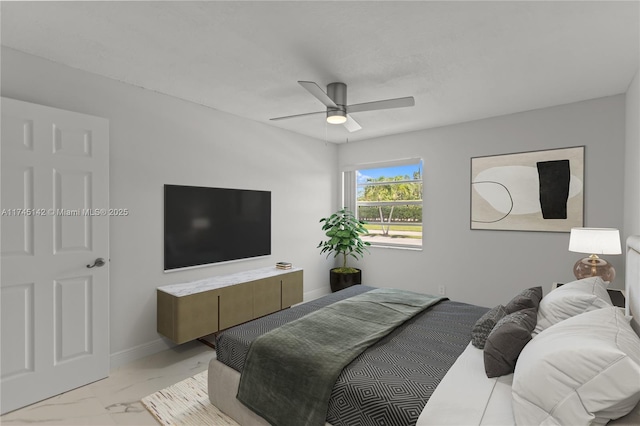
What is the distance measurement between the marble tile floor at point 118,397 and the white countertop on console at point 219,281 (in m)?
0.63

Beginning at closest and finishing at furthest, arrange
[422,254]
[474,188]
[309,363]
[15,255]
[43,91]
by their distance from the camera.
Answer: [309,363] → [15,255] → [43,91] → [474,188] → [422,254]

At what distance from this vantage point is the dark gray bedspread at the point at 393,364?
1.43 m

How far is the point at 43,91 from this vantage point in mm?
2510

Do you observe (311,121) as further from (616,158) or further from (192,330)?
(616,158)

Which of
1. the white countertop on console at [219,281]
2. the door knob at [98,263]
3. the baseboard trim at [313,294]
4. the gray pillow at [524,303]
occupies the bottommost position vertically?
the baseboard trim at [313,294]

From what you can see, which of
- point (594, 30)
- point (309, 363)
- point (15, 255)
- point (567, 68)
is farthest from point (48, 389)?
point (567, 68)

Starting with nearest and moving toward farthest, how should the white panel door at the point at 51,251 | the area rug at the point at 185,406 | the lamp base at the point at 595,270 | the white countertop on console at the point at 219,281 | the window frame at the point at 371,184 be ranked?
the area rug at the point at 185,406, the white panel door at the point at 51,251, the lamp base at the point at 595,270, the white countertop on console at the point at 219,281, the window frame at the point at 371,184

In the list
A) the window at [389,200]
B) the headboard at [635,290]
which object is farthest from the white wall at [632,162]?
the window at [389,200]

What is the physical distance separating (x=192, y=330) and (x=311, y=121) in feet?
9.09

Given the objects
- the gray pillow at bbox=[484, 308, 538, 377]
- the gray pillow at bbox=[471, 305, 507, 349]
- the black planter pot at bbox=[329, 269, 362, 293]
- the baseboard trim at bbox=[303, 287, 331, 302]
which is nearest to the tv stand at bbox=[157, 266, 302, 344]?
the baseboard trim at bbox=[303, 287, 331, 302]

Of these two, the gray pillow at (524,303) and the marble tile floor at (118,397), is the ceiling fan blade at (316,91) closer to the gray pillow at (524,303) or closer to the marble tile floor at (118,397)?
the gray pillow at (524,303)

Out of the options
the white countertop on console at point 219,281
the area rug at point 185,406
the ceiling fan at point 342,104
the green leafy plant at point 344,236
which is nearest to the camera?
the area rug at point 185,406

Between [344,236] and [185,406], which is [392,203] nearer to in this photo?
[344,236]

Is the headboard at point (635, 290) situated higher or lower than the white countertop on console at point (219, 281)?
higher
